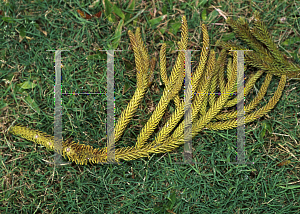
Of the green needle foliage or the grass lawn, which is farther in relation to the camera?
the grass lawn

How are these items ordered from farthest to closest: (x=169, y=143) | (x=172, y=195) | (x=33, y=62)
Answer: (x=33, y=62) < (x=172, y=195) < (x=169, y=143)

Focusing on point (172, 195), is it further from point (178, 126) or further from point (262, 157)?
point (262, 157)

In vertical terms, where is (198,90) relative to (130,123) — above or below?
above

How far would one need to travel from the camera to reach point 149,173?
87.2 inches

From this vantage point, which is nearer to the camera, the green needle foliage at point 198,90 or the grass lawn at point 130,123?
the green needle foliage at point 198,90

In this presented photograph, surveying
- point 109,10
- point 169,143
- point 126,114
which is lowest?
point 169,143

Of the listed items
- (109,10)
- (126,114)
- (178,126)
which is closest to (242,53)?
(178,126)

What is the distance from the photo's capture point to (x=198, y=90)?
2.03 meters

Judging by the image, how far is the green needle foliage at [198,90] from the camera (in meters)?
1.99

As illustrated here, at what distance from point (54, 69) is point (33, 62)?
0.77ft

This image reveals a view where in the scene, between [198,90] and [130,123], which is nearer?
[198,90]

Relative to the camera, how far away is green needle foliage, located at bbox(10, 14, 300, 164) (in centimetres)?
199

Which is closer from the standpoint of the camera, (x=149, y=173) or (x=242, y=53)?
(x=242, y=53)

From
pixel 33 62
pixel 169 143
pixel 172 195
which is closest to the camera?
pixel 169 143
